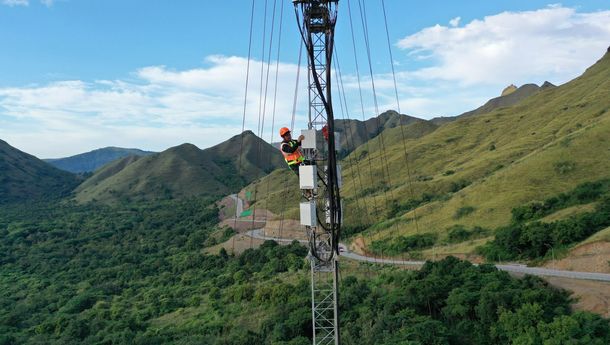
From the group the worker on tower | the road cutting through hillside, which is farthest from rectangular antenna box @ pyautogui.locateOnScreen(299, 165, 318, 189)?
the road cutting through hillside

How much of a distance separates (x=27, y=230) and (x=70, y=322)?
2885 inches

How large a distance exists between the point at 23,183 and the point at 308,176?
647ft

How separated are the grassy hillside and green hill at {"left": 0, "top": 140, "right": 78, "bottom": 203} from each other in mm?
122701

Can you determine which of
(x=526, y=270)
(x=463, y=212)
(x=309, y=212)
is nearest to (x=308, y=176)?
(x=309, y=212)

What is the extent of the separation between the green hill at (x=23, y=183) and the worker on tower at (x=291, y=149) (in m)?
176

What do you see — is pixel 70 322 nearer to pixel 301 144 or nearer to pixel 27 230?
pixel 301 144

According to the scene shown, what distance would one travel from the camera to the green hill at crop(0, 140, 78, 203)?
Answer: 166m

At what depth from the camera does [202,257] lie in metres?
65.9

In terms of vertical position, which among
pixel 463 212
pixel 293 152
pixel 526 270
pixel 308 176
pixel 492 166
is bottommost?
pixel 526 270

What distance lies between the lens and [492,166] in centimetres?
6531

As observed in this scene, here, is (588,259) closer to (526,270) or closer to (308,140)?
(526,270)

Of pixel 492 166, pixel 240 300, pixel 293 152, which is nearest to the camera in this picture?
pixel 293 152

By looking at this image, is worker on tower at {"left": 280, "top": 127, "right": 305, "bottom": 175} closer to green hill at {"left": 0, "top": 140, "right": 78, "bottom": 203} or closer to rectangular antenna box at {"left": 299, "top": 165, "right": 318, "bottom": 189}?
rectangular antenna box at {"left": 299, "top": 165, "right": 318, "bottom": 189}

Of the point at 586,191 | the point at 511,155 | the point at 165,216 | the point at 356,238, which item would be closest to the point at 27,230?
the point at 165,216
